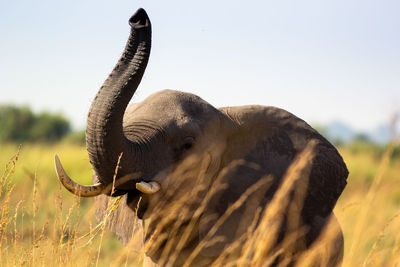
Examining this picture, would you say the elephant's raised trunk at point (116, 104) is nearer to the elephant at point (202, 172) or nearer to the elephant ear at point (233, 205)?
the elephant at point (202, 172)

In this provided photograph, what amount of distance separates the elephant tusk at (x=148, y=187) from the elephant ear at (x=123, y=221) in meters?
0.66

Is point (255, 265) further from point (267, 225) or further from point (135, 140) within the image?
point (135, 140)

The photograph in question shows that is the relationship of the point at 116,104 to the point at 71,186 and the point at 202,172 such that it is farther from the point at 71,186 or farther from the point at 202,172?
the point at 202,172

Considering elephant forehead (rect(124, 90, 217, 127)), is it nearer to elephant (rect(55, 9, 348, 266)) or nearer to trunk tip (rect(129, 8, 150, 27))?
elephant (rect(55, 9, 348, 266))

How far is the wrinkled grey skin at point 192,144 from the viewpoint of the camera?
3.04 metres

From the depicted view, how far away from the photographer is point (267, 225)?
3648 millimetres

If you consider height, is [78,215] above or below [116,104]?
below

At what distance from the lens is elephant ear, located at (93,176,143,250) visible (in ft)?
12.8

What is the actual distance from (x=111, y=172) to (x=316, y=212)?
1.51m

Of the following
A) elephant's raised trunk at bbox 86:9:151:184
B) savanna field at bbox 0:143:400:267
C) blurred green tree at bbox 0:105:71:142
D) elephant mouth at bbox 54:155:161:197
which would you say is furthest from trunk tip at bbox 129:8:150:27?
blurred green tree at bbox 0:105:71:142

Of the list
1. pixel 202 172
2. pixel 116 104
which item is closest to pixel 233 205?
pixel 202 172

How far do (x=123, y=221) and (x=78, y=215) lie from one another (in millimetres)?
809

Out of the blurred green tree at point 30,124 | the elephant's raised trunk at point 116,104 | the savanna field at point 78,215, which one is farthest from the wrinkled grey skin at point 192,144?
the blurred green tree at point 30,124

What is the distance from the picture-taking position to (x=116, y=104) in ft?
9.80
